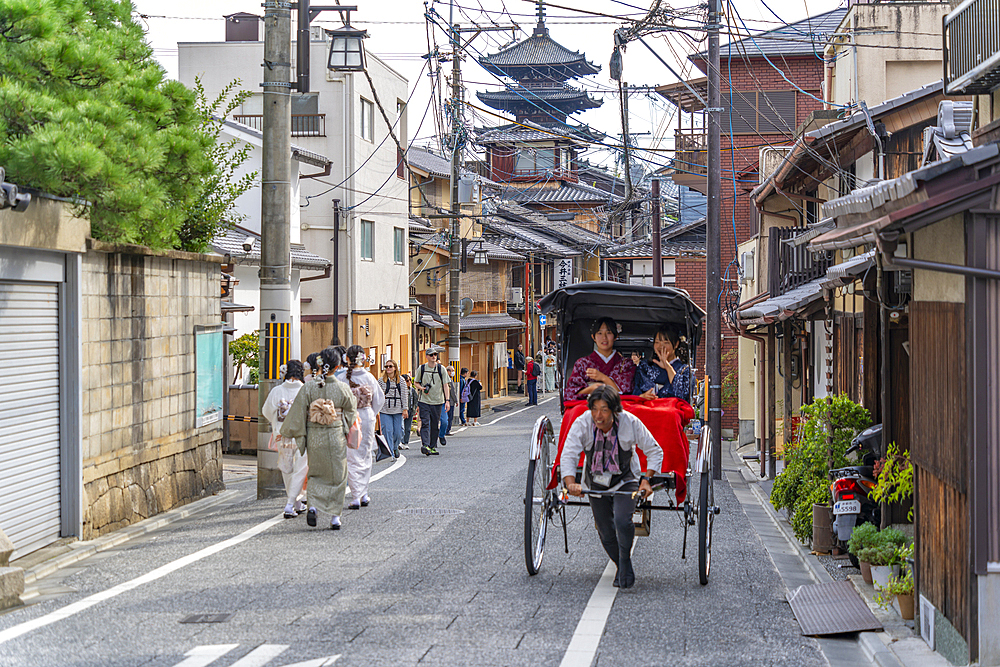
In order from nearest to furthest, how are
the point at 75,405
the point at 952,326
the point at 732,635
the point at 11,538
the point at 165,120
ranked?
1. the point at 952,326
2. the point at 732,635
3. the point at 11,538
4. the point at 75,405
5. the point at 165,120

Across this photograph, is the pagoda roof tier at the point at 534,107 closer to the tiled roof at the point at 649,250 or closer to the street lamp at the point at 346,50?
the tiled roof at the point at 649,250

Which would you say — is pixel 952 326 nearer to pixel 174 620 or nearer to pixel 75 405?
pixel 174 620

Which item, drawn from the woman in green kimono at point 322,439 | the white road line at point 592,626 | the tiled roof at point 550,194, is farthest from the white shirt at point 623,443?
the tiled roof at point 550,194

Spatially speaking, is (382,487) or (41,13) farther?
(382,487)

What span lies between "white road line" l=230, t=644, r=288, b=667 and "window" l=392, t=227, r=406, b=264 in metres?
31.6

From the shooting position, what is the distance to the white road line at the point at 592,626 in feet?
21.0

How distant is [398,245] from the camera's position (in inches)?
1512

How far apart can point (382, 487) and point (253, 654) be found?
27.0 feet

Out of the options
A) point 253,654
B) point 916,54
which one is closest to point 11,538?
point 253,654

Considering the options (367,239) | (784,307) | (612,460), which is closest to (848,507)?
(612,460)

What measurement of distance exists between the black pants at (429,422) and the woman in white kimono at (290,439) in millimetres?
8191

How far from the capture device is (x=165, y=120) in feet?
40.8

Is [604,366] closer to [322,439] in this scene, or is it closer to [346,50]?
[322,439]

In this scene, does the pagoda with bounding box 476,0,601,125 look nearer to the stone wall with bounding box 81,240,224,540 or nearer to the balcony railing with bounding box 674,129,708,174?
the balcony railing with bounding box 674,129,708,174
